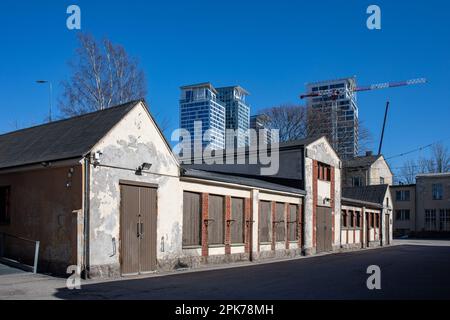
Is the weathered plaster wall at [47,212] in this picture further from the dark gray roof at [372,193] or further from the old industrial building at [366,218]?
the dark gray roof at [372,193]

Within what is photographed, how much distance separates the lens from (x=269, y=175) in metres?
29.0

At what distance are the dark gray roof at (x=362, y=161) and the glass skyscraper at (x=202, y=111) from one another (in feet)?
58.2

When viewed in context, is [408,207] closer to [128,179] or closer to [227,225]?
[227,225]

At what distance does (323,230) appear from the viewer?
96.8 feet

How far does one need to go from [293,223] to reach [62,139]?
1401 cm

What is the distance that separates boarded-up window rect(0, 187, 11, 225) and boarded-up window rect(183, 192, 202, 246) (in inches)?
238

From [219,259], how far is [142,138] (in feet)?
21.8

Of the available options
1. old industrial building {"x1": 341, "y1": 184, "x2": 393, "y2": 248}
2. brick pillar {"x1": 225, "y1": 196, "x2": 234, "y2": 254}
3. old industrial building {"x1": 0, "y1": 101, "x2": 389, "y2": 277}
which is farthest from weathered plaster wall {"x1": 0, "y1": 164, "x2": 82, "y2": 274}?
old industrial building {"x1": 341, "y1": 184, "x2": 393, "y2": 248}

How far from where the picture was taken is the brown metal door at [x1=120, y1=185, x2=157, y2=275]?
49.1ft

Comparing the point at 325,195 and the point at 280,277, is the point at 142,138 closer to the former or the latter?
the point at 280,277

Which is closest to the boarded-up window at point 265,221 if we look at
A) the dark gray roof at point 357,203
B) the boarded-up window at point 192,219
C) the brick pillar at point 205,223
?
the brick pillar at point 205,223

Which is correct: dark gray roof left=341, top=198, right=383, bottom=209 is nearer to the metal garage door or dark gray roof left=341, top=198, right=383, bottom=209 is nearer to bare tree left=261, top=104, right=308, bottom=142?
the metal garage door

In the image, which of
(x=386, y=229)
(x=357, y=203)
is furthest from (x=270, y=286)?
(x=386, y=229)
